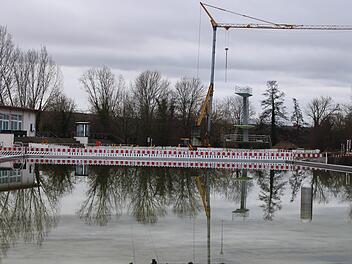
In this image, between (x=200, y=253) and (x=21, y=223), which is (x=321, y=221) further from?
(x=21, y=223)

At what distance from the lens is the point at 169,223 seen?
12.9m

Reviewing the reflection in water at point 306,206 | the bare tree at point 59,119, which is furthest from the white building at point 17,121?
the reflection in water at point 306,206

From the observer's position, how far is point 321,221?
1388cm

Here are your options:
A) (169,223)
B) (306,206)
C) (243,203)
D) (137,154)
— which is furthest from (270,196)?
(137,154)

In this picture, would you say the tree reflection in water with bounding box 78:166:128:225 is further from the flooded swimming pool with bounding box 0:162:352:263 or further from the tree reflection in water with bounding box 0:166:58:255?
the tree reflection in water with bounding box 0:166:58:255

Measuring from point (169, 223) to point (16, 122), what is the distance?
51490 millimetres

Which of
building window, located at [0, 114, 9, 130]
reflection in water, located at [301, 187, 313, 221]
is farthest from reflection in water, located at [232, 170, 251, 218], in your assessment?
building window, located at [0, 114, 9, 130]

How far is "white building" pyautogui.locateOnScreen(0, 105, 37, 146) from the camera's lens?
5725 cm

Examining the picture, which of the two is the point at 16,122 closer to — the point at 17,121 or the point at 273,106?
the point at 17,121

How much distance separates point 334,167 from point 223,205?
23365 millimetres

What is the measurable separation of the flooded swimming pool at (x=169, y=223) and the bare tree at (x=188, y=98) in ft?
206

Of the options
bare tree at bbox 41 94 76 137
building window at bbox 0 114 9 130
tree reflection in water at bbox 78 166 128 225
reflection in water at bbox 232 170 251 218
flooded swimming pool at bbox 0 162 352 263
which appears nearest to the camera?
flooded swimming pool at bbox 0 162 352 263

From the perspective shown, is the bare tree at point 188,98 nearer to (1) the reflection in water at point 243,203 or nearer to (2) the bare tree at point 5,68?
(2) the bare tree at point 5,68

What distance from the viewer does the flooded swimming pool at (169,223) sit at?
928 centimetres
